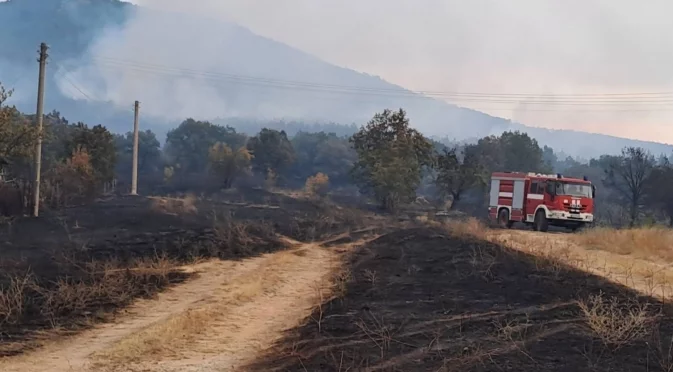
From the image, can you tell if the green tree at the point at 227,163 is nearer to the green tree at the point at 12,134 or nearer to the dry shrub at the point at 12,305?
the green tree at the point at 12,134

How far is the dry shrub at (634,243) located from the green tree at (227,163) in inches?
2301

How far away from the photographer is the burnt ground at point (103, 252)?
40.0 ft

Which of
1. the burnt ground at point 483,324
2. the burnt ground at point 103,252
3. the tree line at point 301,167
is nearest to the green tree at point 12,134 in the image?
the tree line at point 301,167

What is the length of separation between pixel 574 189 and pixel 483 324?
20.9 m

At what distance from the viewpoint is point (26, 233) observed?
26.6 m

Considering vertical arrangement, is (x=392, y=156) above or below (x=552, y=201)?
above

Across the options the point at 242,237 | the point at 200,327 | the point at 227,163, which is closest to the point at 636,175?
the point at 227,163

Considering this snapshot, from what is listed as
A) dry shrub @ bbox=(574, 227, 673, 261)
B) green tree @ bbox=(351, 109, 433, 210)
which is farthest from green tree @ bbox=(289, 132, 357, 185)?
dry shrub @ bbox=(574, 227, 673, 261)

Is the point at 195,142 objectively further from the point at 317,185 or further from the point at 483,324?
the point at 483,324

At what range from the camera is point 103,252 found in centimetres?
1978

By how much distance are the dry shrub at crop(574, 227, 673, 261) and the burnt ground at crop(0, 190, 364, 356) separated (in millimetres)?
10227

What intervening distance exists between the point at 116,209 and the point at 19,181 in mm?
5634

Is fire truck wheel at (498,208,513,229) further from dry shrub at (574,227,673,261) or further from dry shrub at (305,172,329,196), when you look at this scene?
dry shrub at (305,172,329,196)

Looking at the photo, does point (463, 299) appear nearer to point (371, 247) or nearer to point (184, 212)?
point (371, 247)
